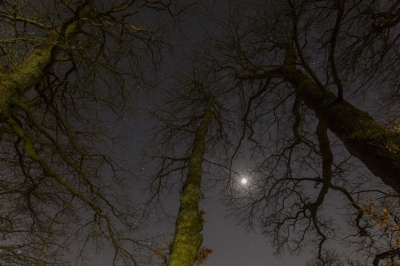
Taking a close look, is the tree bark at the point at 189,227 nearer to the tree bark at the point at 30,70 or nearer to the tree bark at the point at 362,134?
the tree bark at the point at 362,134

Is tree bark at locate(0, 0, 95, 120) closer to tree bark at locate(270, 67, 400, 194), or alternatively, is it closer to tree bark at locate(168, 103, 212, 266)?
tree bark at locate(168, 103, 212, 266)

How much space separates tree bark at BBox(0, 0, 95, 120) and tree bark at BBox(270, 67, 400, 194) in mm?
3878

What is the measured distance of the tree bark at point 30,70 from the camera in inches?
148

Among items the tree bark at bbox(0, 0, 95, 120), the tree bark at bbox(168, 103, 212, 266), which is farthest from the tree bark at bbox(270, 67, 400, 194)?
the tree bark at bbox(0, 0, 95, 120)

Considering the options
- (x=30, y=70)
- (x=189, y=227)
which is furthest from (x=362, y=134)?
(x=30, y=70)

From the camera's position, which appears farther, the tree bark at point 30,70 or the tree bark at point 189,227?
the tree bark at point 30,70

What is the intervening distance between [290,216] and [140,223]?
4.18m

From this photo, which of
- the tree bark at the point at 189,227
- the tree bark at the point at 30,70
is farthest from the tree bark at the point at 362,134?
the tree bark at the point at 30,70

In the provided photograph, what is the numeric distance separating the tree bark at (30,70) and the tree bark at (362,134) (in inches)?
153

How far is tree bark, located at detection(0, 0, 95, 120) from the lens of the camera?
148 inches

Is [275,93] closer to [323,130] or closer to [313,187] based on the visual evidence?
[323,130]

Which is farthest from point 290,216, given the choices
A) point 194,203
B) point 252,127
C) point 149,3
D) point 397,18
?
point 149,3

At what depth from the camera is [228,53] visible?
5449 millimetres

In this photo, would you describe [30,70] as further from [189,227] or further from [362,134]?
[362,134]
